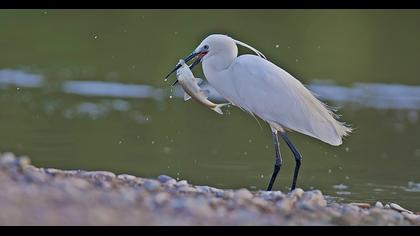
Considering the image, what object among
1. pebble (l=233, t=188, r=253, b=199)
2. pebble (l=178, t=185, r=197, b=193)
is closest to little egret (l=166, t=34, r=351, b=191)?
pebble (l=178, t=185, r=197, b=193)

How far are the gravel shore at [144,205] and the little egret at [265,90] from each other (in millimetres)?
969

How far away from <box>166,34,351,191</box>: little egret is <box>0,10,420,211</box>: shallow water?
79 centimetres

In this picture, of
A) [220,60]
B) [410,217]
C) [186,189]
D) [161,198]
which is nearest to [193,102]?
[220,60]

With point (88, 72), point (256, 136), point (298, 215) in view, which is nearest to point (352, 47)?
point (88, 72)

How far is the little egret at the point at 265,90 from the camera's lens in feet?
26.0

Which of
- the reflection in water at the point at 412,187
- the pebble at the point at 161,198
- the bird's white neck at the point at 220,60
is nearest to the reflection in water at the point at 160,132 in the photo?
the reflection in water at the point at 412,187

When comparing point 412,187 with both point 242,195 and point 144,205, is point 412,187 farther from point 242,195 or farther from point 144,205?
point 144,205

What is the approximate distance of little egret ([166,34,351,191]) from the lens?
26.0 feet

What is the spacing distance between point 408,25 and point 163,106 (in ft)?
23.7

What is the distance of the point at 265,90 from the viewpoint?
7.91 m

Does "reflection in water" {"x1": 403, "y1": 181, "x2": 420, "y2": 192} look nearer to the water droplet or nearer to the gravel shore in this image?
the gravel shore

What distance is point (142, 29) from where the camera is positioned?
58.8 ft

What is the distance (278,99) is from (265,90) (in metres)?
0.12

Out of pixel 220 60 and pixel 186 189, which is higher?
pixel 220 60
